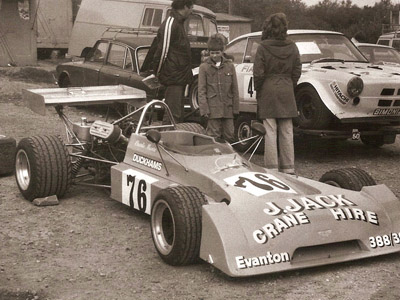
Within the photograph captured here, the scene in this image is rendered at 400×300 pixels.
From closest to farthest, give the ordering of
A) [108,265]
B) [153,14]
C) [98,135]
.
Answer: [108,265], [98,135], [153,14]

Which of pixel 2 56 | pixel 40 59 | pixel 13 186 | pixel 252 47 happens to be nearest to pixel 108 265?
pixel 13 186

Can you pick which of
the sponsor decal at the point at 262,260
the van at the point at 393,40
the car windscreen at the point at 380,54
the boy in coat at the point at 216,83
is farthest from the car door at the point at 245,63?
the van at the point at 393,40

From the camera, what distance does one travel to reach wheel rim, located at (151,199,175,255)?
213 inches

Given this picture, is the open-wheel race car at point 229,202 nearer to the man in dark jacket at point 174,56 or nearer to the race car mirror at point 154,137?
the race car mirror at point 154,137

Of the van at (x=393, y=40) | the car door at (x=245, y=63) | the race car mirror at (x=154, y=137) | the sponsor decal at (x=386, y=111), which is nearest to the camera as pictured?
the race car mirror at (x=154, y=137)

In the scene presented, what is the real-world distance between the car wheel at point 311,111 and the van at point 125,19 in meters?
6.78

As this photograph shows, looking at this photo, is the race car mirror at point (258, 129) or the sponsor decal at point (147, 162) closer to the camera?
the sponsor decal at point (147, 162)

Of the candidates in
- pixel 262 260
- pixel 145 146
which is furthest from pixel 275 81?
pixel 262 260

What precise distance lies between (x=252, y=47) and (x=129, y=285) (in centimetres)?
629

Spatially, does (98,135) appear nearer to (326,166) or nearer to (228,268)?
(228,268)

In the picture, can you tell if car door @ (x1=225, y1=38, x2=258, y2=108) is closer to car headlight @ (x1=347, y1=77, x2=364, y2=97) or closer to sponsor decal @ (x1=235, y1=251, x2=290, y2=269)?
car headlight @ (x1=347, y1=77, x2=364, y2=97)

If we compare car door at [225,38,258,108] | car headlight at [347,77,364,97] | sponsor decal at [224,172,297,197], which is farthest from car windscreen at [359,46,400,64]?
sponsor decal at [224,172,297,197]

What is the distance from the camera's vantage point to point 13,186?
305 inches

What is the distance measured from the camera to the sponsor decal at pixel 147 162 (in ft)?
20.6
